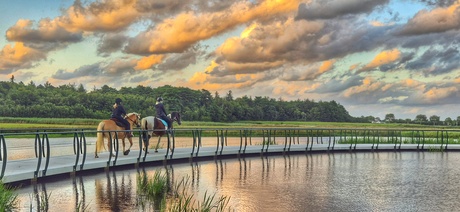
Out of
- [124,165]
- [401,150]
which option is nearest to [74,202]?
[124,165]

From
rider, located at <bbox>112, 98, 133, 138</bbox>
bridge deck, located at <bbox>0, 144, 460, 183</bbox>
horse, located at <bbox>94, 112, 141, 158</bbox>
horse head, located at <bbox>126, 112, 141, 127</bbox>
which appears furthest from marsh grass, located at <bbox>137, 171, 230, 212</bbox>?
horse head, located at <bbox>126, 112, 141, 127</bbox>

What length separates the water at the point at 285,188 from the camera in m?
11.6

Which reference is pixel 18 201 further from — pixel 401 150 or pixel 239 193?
pixel 401 150

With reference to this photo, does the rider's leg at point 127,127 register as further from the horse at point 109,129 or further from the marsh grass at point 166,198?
the marsh grass at point 166,198

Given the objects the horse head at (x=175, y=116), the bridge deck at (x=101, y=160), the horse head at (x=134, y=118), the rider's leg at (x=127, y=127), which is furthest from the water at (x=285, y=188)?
the horse head at (x=175, y=116)

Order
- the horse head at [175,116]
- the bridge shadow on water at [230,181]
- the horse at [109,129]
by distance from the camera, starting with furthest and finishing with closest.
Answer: the horse head at [175,116]
the horse at [109,129]
the bridge shadow on water at [230,181]

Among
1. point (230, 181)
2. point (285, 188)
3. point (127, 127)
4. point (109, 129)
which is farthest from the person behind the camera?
→ point (127, 127)

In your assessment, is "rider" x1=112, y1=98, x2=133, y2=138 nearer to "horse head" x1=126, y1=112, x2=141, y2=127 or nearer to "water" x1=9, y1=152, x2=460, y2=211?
"horse head" x1=126, y1=112, x2=141, y2=127

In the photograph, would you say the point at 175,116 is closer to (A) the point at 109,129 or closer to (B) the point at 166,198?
(A) the point at 109,129

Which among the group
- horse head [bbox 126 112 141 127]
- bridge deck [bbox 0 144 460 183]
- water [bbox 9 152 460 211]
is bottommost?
water [bbox 9 152 460 211]

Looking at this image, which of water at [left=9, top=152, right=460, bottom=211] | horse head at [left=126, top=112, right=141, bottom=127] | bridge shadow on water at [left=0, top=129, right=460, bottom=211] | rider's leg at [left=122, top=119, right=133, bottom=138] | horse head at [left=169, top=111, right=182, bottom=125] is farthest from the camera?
horse head at [left=169, top=111, right=182, bottom=125]

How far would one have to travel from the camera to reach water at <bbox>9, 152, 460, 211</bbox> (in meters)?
11.6

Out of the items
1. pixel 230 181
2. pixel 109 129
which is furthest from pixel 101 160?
pixel 230 181

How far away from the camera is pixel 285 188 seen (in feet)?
47.8
